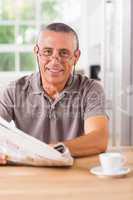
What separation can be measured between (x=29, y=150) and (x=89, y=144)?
325 millimetres

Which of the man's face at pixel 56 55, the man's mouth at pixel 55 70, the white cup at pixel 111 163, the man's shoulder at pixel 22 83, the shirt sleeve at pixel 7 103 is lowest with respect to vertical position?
the white cup at pixel 111 163

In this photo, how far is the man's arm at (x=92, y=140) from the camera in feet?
4.62

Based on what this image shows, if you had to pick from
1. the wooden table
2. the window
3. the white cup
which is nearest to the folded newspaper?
the wooden table

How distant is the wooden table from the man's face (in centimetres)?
67

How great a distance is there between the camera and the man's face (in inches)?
69.6

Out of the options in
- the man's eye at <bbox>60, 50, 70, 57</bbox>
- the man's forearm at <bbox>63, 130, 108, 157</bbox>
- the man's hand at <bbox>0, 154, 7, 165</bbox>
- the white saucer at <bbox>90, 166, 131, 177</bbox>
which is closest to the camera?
the white saucer at <bbox>90, 166, 131, 177</bbox>

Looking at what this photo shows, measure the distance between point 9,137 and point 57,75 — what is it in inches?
26.4

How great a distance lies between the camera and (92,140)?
4.86 feet

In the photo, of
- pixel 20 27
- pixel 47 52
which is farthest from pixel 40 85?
pixel 20 27

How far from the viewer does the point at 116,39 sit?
349 centimetres

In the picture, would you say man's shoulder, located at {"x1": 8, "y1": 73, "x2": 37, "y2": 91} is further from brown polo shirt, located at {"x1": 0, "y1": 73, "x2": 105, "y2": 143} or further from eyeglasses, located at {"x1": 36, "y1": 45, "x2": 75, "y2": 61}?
eyeglasses, located at {"x1": 36, "y1": 45, "x2": 75, "y2": 61}

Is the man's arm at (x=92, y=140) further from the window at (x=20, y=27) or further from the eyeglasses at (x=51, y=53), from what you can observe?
the window at (x=20, y=27)

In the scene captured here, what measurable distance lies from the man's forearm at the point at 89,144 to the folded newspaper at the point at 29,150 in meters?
0.16

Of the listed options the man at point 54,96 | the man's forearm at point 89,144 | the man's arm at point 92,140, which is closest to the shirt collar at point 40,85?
the man at point 54,96
